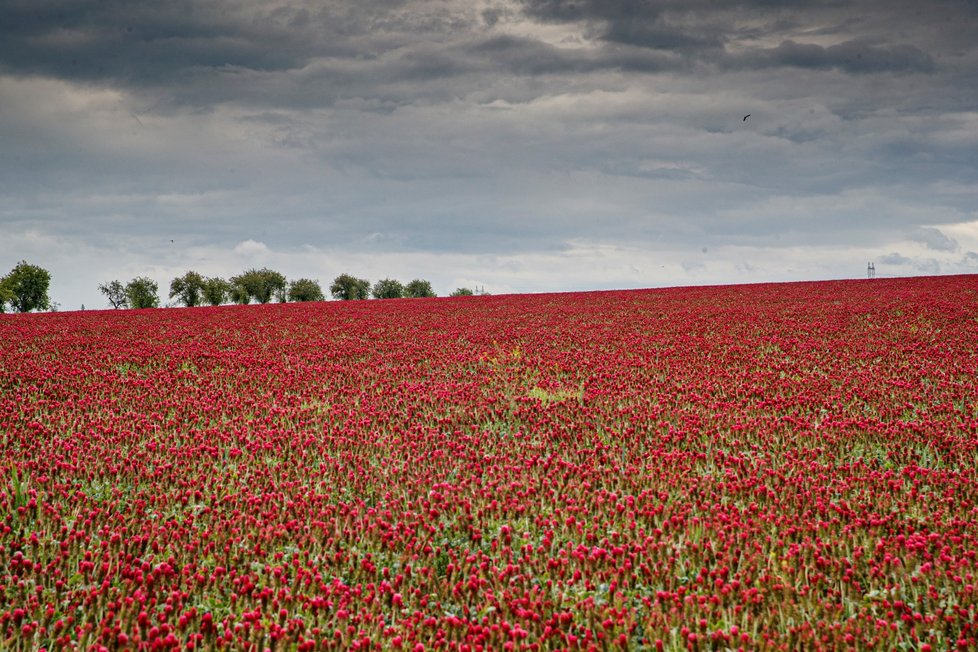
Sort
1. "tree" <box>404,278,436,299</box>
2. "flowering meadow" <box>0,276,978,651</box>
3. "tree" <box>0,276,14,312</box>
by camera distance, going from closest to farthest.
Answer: "flowering meadow" <box>0,276,978,651</box>
"tree" <box>0,276,14,312</box>
"tree" <box>404,278,436,299</box>

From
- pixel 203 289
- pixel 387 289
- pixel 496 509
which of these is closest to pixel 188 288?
pixel 203 289

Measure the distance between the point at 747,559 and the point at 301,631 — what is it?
3295 mm

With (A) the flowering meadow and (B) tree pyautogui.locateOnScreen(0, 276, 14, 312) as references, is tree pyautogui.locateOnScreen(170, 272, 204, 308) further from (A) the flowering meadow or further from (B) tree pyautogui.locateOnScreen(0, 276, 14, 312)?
(A) the flowering meadow

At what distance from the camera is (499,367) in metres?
13.4

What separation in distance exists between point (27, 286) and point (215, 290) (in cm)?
2789

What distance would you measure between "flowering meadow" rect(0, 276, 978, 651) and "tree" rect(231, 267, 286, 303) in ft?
332

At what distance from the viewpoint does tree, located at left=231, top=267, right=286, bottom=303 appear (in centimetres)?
10683

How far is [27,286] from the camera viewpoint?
96.1m

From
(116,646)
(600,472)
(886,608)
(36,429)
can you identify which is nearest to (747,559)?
(886,608)

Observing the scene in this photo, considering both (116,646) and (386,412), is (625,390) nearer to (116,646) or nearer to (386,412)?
(386,412)

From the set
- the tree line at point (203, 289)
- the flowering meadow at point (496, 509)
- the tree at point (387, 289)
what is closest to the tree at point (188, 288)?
the tree line at point (203, 289)

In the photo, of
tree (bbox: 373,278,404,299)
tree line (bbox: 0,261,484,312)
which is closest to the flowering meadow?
tree line (bbox: 0,261,484,312)

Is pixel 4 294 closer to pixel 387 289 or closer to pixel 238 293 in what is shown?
pixel 238 293

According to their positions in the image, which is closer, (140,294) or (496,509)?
(496,509)
